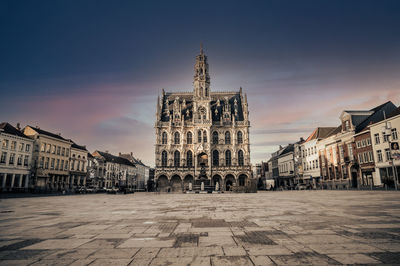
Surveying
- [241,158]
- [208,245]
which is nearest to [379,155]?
[241,158]

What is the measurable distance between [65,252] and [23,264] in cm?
69

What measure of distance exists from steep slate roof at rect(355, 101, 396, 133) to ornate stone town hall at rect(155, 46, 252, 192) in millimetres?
23695

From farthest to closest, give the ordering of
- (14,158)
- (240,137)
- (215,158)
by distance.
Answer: (240,137) → (215,158) → (14,158)

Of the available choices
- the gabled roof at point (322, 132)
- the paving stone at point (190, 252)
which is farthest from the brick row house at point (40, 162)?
the gabled roof at point (322, 132)

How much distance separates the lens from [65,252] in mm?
4078

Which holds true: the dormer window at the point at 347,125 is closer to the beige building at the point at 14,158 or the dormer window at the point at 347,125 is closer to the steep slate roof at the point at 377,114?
the steep slate roof at the point at 377,114

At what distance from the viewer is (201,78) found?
204ft

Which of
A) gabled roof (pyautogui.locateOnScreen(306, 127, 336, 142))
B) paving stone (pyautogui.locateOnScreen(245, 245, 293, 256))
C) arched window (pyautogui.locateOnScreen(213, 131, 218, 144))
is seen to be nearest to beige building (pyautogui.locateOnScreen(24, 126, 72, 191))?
arched window (pyautogui.locateOnScreen(213, 131, 218, 144))

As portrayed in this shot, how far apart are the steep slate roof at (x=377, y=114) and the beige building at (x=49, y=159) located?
57032 mm

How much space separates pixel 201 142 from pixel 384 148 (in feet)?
115

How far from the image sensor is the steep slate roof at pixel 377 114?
124 ft

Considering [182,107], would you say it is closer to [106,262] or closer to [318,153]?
[318,153]

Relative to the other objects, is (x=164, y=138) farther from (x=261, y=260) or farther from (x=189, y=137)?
(x=261, y=260)

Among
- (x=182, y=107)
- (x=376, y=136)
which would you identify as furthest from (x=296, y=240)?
(x=182, y=107)
